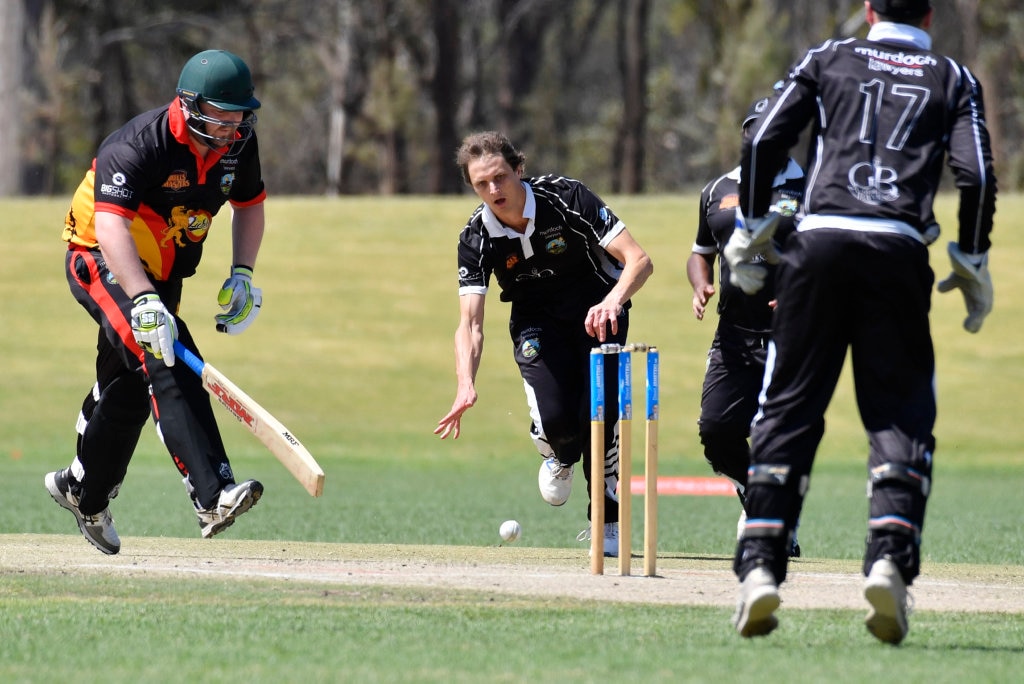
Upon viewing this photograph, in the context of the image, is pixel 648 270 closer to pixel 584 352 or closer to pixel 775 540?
pixel 584 352

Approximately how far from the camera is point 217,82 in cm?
703

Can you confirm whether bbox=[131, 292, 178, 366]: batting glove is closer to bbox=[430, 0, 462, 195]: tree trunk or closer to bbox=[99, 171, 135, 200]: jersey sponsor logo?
bbox=[99, 171, 135, 200]: jersey sponsor logo

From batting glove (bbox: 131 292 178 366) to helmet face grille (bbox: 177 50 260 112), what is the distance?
0.95m

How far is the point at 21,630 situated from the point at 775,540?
2.65 meters

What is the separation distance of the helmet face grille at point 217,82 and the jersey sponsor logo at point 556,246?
192 centimetres

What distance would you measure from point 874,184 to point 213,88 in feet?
10.4

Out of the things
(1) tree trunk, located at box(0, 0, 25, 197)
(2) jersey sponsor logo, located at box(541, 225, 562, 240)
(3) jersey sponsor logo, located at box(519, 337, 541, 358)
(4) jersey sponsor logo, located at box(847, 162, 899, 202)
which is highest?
(4) jersey sponsor logo, located at box(847, 162, 899, 202)

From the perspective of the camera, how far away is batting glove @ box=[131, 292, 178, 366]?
22.2 ft

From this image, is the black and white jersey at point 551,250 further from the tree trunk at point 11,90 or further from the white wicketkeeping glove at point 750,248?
the tree trunk at point 11,90

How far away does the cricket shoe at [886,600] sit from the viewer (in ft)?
16.8

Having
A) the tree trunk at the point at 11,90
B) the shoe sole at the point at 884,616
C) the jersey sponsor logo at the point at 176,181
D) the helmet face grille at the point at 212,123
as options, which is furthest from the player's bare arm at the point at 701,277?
the tree trunk at the point at 11,90

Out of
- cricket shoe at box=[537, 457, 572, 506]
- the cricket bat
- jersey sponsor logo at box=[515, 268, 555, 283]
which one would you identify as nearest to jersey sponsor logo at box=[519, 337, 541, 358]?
jersey sponsor logo at box=[515, 268, 555, 283]

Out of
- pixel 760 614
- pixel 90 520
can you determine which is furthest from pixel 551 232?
pixel 760 614

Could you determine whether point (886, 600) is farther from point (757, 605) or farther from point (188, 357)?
point (188, 357)
